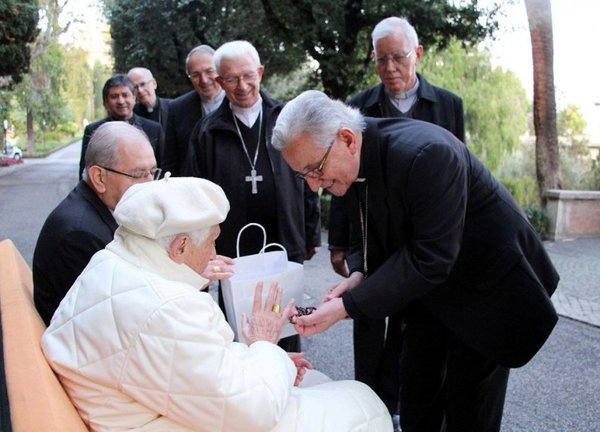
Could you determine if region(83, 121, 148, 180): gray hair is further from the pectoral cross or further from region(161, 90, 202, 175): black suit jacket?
region(161, 90, 202, 175): black suit jacket

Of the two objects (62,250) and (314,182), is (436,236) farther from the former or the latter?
(62,250)

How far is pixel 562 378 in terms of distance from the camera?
4344 mm

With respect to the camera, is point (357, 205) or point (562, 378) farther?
point (562, 378)

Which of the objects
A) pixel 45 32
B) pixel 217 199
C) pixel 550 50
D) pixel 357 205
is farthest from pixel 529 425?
pixel 45 32

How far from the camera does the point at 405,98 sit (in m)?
3.93

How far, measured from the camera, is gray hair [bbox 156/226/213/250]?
1798mm

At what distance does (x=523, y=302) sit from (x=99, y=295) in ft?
4.99

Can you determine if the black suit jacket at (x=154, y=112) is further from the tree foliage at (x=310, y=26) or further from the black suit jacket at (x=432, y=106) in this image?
the tree foliage at (x=310, y=26)

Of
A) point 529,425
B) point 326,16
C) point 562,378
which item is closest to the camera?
point 529,425

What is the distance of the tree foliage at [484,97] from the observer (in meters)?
15.8

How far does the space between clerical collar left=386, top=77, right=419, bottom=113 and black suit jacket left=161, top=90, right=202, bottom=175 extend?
5.19ft

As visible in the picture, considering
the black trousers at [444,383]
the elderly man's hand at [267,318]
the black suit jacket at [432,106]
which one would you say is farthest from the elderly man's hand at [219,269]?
the black suit jacket at [432,106]

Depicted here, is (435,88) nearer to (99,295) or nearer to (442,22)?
(99,295)

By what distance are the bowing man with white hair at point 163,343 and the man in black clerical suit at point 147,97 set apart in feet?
12.4
